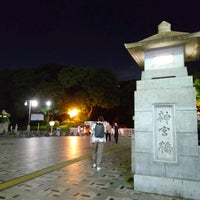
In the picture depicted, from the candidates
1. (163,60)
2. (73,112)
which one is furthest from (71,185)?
(73,112)

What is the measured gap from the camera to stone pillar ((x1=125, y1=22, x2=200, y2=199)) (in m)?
4.53

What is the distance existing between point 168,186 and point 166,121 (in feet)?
4.77

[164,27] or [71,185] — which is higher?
[164,27]

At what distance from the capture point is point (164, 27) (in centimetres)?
546

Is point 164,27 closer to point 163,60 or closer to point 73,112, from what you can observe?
point 163,60

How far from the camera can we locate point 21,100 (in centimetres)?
3288

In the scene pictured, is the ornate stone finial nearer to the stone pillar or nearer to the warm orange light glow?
the stone pillar

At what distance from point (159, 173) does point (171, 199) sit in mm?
588

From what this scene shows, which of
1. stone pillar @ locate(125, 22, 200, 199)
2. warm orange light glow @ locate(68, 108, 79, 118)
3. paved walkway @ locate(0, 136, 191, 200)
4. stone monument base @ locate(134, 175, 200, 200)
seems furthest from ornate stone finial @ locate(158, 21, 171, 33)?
warm orange light glow @ locate(68, 108, 79, 118)

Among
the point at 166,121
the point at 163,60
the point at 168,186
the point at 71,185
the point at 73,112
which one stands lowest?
the point at 71,185

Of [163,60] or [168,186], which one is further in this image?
[163,60]

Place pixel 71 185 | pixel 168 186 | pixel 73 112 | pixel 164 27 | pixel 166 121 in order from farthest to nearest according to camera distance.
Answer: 1. pixel 73 112
2. pixel 164 27
3. pixel 71 185
4. pixel 166 121
5. pixel 168 186

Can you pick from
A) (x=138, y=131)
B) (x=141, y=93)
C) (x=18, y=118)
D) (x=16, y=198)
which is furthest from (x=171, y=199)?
(x=18, y=118)

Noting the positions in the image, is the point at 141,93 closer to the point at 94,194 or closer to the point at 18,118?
the point at 94,194
